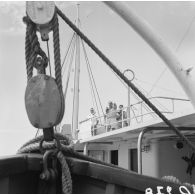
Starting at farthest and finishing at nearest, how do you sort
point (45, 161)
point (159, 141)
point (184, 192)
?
point (159, 141) → point (45, 161) → point (184, 192)

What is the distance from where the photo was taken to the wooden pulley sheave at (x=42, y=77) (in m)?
2.92

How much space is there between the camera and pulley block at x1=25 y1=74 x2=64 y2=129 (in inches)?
115

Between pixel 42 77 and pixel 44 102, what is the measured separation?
198 mm

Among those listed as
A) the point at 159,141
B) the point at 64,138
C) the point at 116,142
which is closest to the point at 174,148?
the point at 159,141

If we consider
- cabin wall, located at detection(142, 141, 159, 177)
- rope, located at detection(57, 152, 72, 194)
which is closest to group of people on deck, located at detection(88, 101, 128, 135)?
cabin wall, located at detection(142, 141, 159, 177)

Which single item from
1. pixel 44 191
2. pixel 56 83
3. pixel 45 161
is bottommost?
pixel 44 191

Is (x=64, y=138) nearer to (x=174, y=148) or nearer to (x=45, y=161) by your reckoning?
(x=45, y=161)

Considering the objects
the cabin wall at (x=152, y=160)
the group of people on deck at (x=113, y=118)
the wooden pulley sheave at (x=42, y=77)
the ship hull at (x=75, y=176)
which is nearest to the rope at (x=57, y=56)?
the wooden pulley sheave at (x=42, y=77)

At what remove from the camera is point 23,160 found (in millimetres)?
3279

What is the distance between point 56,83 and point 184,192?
4.14ft

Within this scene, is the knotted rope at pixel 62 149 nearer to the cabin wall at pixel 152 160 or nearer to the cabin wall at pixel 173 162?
the cabin wall at pixel 152 160

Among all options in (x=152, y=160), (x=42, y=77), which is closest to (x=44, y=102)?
(x=42, y=77)

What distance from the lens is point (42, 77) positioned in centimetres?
297

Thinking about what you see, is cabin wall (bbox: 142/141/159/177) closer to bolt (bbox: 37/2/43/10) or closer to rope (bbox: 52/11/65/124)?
rope (bbox: 52/11/65/124)
